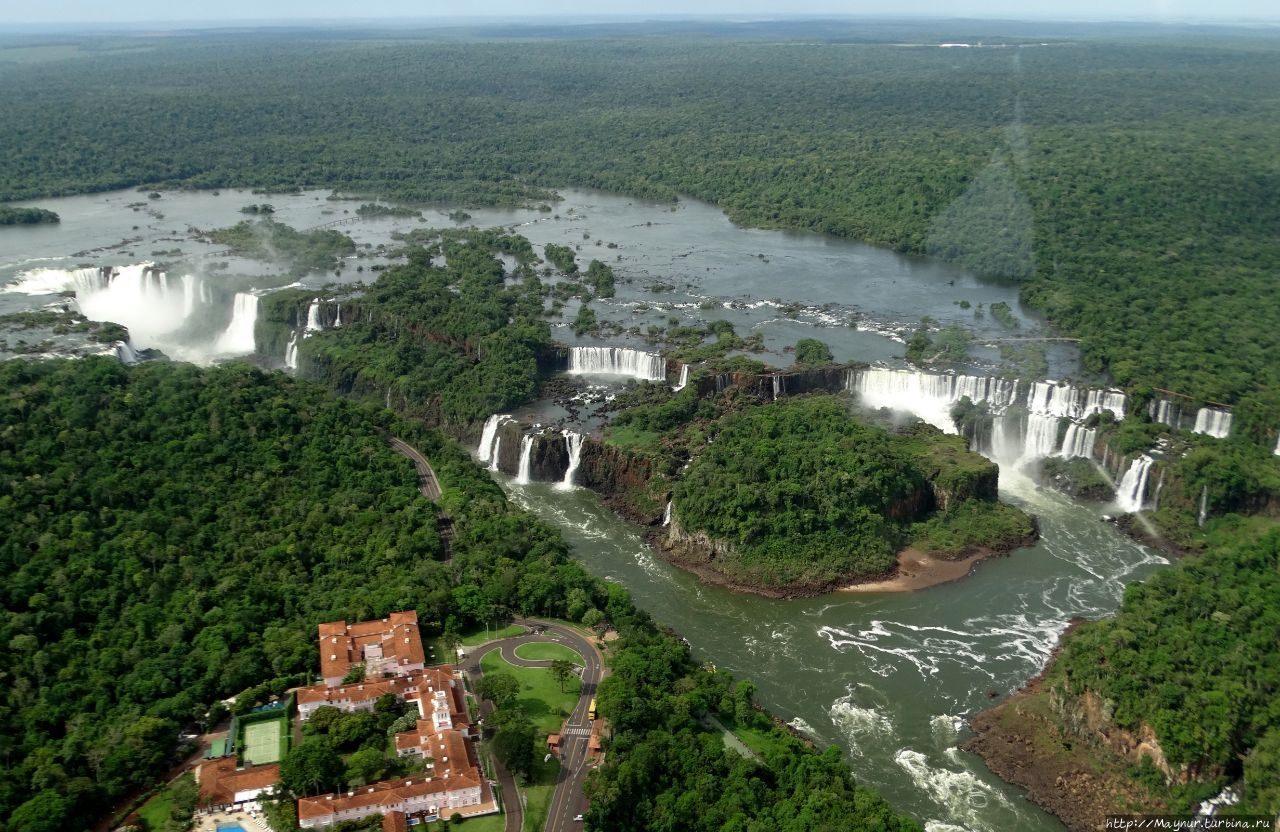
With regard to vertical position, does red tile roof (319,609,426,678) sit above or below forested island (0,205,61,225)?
below

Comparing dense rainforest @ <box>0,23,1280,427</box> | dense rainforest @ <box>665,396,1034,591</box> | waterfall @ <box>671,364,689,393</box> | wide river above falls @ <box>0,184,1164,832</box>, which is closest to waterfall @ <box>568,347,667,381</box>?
waterfall @ <box>671,364,689,393</box>

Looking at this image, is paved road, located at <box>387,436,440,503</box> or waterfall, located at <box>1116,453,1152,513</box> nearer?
paved road, located at <box>387,436,440,503</box>

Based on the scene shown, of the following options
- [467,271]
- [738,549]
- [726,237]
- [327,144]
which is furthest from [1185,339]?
[327,144]

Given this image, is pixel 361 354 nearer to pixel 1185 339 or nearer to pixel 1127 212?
pixel 1185 339

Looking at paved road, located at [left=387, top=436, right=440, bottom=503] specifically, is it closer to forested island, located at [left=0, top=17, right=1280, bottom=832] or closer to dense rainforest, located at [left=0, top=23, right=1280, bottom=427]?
forested island, located at [left=0, top=17, right=1280, bottom=832]

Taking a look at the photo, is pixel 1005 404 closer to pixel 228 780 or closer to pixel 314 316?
pixel 314 316

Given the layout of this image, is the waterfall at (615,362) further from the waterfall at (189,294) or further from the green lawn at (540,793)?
the green lawn at (540,793)

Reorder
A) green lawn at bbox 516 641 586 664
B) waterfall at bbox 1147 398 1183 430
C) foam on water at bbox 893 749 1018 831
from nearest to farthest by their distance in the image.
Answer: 1. foam on water at bbox 893 749 1018 831
2. green lawn at bbox 516 641 586 664
3. waterfall at bbox 1147 398 1183 430
